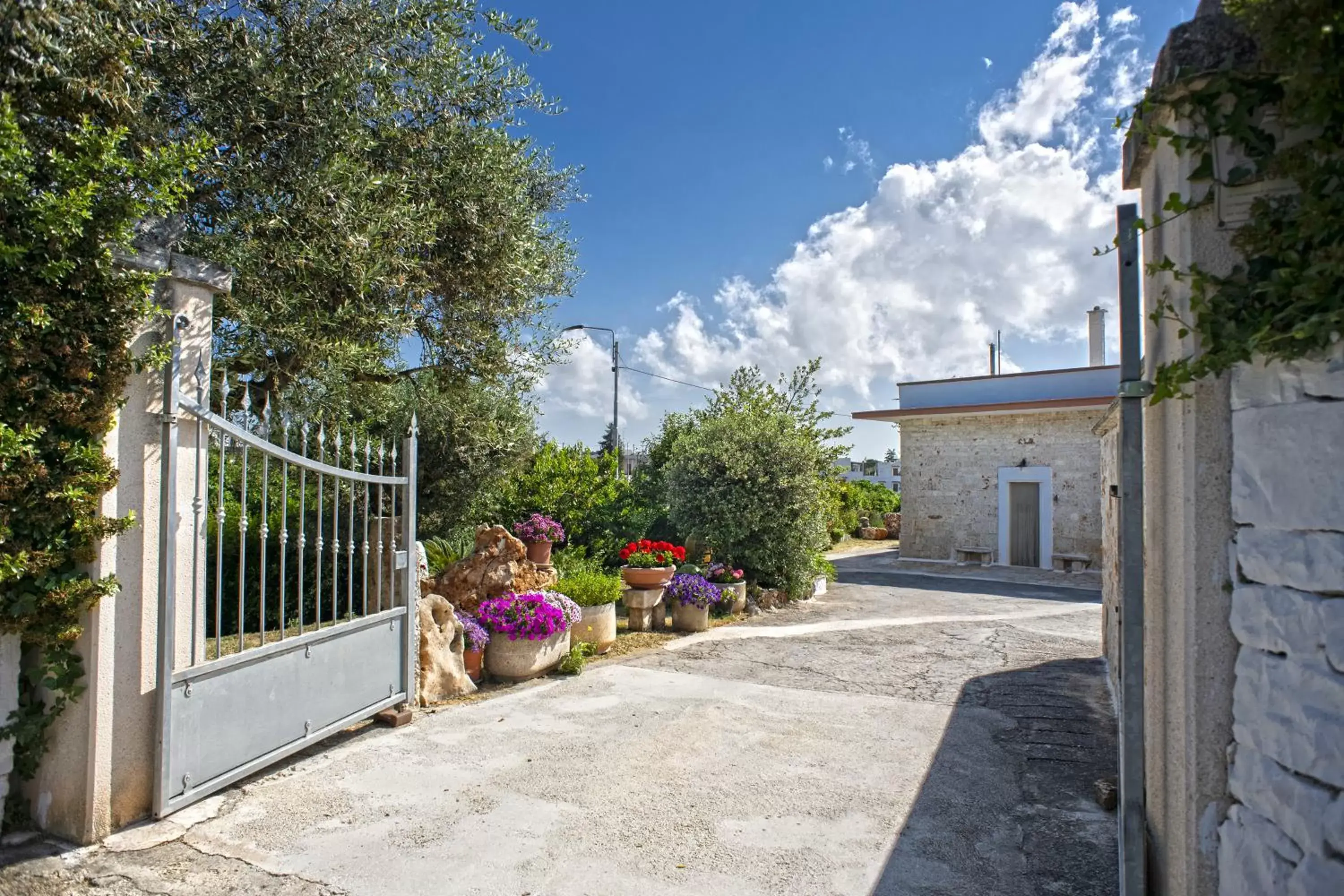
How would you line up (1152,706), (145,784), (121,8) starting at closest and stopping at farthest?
(1152,706) < (145,784) < (121,8)

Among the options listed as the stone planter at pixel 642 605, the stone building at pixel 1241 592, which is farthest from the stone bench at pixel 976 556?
the stone building at pixel 1241 592

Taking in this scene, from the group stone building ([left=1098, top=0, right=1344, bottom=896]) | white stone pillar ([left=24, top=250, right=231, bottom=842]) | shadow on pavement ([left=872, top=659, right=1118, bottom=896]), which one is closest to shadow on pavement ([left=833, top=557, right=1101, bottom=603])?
shadow on pavement ([left=872, top=659, right=1118, bottom=896])

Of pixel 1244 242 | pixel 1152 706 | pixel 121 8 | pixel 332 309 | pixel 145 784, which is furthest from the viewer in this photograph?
pixel 332 309

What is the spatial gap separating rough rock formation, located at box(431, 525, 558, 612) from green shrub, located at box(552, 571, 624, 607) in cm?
21

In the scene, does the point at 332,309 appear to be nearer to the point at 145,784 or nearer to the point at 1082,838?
the point at 145,784

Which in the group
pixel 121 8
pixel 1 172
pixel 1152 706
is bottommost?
pixel 1152 706

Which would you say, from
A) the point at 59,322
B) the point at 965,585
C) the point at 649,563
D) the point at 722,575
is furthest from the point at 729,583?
the point at 59,322

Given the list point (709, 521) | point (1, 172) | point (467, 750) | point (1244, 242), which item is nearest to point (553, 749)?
point (467, 750)

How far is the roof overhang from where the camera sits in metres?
15.4

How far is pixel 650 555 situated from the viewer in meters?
9.43

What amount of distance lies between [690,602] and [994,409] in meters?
10.7

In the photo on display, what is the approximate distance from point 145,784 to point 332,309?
9.99 ft

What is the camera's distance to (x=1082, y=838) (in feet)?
11.6

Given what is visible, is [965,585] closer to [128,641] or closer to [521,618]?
[521,618]
